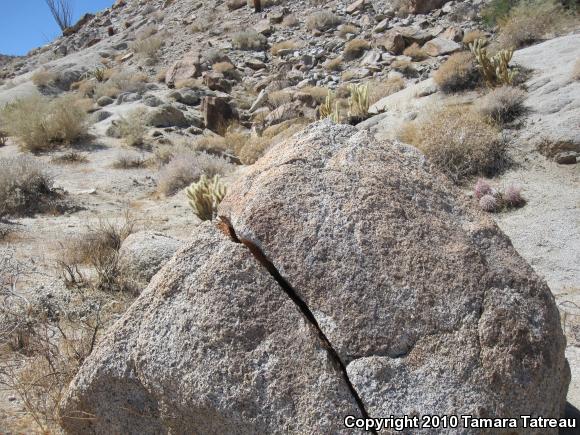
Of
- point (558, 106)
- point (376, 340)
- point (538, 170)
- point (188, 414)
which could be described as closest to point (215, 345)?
point (188, 414)

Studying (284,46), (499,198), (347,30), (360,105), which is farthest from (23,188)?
(347,30)

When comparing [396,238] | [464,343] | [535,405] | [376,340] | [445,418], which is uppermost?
[396,238]

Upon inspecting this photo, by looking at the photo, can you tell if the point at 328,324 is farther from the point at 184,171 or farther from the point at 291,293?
the point at 184,171

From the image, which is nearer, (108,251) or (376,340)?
(376,340)

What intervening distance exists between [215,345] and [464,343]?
3.43ft

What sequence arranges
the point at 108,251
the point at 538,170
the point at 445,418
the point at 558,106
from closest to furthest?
1. the point at 445,418
2. the point at 108,251
3. the point at 538,170
4. the point at 558,106

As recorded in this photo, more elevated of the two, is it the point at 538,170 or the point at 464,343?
the point at 464,343

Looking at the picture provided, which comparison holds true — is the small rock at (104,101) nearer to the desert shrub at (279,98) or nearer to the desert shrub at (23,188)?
the desert shrub at (279,98)

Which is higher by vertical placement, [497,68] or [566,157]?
[497,68]

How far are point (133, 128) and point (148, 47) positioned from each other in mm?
12513

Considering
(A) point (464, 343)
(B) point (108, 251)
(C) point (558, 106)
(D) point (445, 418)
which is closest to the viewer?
(D) point (445, 418)

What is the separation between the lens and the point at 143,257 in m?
5.39

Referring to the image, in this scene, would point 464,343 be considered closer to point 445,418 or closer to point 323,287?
point 445,418

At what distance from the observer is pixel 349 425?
199 centimetres
